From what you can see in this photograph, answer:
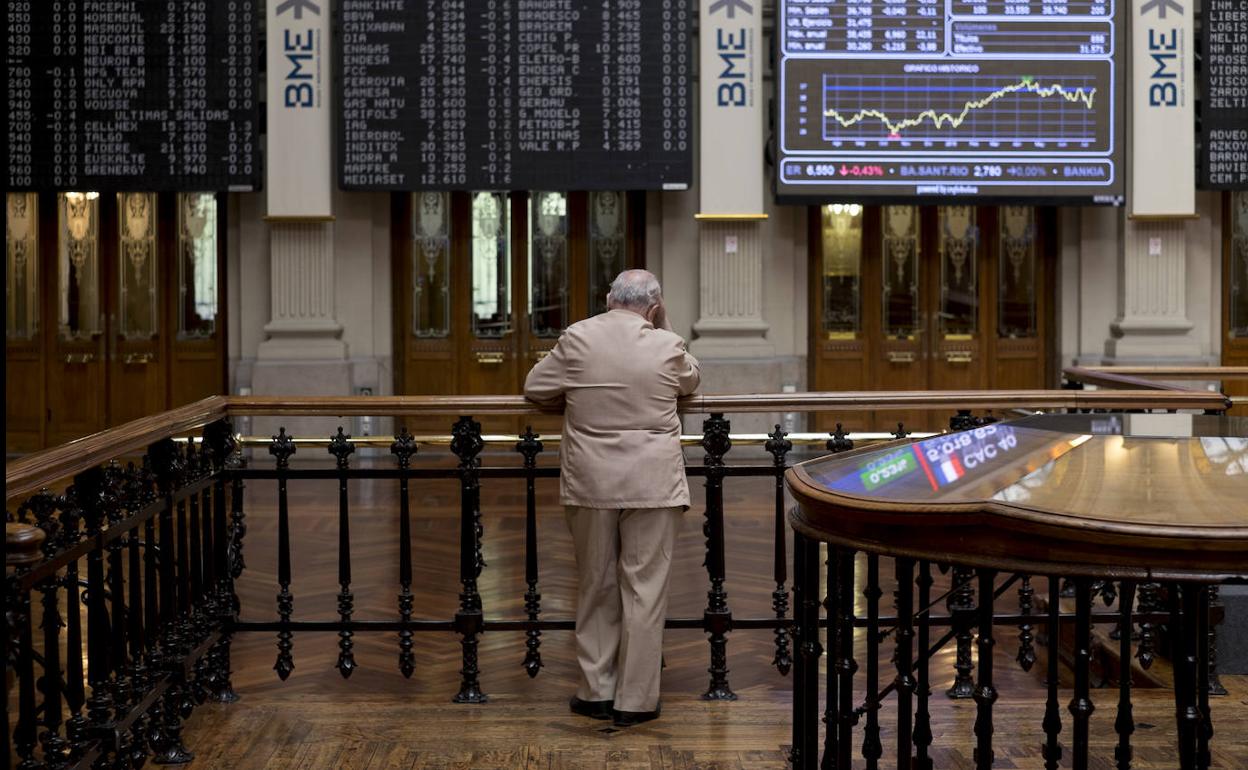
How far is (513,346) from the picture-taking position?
11758 millimetres

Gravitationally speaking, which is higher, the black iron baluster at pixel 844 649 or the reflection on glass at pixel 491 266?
the reflection on glass at pixel 491 266

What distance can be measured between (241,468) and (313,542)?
2771mm

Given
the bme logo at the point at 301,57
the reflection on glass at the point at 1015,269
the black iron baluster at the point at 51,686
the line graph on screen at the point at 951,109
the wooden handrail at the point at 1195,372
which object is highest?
the bme logo at the point at 301,57

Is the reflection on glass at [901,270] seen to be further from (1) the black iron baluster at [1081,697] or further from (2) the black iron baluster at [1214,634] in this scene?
(1) the black iron baluster at [1081,697]

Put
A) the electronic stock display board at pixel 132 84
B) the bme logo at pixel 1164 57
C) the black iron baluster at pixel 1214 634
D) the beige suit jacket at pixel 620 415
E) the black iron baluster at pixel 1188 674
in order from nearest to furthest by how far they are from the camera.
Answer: the black iron baluster at pixel 1188 674 → the beige suit jacket at pixel 620 415 → the black iron baluster at pixel 1214 634 → the electronic stock display board at pixel 132 84 → the bme logo at pixel 1164 57

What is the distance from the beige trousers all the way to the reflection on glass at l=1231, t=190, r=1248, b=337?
→ 9.20 m

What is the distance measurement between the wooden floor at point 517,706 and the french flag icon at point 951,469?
69.9 inches

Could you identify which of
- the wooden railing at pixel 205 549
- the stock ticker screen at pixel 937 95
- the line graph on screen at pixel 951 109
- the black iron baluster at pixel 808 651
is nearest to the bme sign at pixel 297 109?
the stock ticker screen at pixel 937 95

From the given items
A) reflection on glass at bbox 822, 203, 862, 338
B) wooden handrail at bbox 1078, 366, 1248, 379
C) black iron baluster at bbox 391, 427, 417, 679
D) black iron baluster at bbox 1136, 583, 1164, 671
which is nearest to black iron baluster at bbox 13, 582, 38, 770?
black iron baluster at bbox 391, 427, 417, 679

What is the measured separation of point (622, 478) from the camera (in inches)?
165

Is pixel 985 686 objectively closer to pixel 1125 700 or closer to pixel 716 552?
pixel 1125 700

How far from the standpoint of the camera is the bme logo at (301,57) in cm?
1087

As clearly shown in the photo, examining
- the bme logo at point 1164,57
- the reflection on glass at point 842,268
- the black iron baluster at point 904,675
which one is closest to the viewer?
the black iron baluster at point 904,675

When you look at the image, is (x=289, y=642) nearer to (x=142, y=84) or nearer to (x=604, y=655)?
(x=604, y=655)
